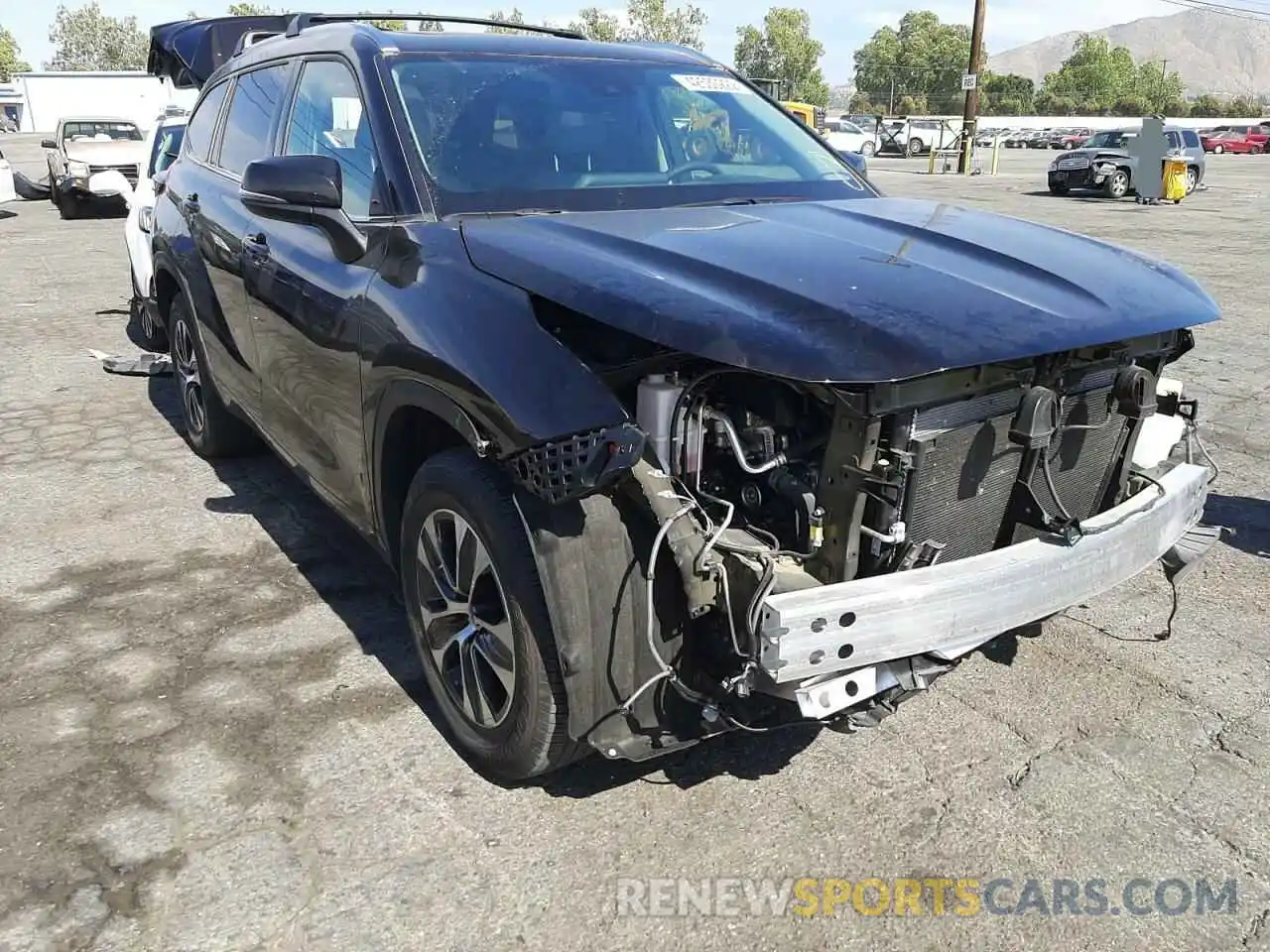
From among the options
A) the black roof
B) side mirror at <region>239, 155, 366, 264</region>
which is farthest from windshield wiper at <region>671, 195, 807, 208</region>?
side mirror at <region>239, 155, 366, 264</region>

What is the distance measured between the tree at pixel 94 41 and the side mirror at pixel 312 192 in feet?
402

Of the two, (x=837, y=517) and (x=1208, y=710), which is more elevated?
(x=837, y=517)

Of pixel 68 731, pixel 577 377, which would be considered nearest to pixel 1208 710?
pixel 577 377

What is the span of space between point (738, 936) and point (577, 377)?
1.29 m

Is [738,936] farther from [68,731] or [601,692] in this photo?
[68,731]

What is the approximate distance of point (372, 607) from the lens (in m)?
3.75

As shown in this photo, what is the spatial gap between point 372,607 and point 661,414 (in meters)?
1.83

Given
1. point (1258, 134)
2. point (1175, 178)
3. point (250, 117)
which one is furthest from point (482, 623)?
point (1258, 134)

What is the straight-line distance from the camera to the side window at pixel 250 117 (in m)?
3.98

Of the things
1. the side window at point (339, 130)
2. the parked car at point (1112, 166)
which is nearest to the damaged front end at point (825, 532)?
the side window at point (339, 130)

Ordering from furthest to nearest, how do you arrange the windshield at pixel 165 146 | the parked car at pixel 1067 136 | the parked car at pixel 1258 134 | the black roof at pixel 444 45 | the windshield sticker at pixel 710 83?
the parked car at pixel 1067 136 → the parked car at pixel 1258 134 → the windshield at pixel 165 146 → the windshield sticker at pixel 710 83 → the black roof at pixel 444 45

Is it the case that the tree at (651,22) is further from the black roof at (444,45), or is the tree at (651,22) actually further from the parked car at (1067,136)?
the black roof at (444,45)

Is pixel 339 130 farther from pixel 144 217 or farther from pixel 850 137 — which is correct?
pixel 850 137

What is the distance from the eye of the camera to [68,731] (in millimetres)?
2979
